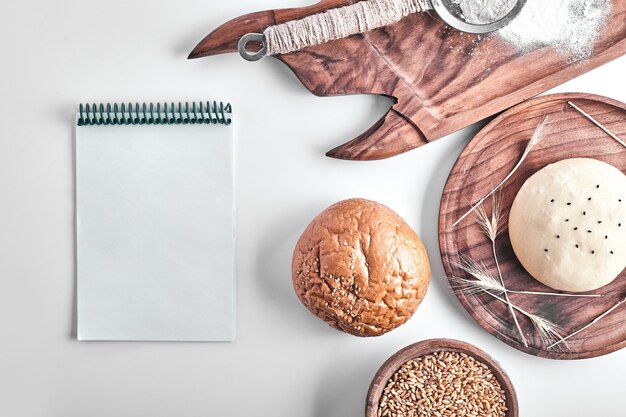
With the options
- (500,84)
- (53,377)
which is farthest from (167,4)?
(53,377)

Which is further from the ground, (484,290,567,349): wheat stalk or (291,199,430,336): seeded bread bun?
(291,199,430,336): seeded bread bun

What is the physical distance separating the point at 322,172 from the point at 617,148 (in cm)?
57

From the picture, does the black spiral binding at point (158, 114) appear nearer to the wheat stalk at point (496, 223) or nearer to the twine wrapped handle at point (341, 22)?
the twine wrapped handle at point (341, 22)

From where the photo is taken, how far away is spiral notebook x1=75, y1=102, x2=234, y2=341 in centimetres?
119

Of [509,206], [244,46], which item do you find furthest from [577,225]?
[244,46]

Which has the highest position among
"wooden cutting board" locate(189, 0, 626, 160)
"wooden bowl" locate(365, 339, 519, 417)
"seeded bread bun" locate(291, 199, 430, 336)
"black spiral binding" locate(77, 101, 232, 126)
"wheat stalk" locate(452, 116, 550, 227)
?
"wooden cutting board" locate(189, 0, 626, 160)

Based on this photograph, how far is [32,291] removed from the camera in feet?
4.08

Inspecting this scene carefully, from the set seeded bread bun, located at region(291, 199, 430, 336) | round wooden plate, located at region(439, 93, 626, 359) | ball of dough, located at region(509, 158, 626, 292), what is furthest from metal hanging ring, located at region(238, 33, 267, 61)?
ball of dough, located at region(509, 158, 626, 292)

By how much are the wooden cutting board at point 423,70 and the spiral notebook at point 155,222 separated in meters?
0.17

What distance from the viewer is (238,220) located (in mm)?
1215

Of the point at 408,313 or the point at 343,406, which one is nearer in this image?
the point at 408,313

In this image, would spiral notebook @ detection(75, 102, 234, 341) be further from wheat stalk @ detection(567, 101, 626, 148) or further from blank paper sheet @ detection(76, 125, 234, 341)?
wheat stalk @ detection(567, 101, 626, 148)

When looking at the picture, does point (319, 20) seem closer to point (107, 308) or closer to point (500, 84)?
point (500, 84)

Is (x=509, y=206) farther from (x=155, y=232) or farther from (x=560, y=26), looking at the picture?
(x=155, y=232)
